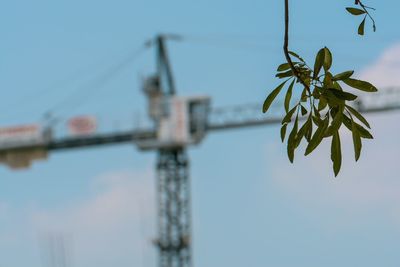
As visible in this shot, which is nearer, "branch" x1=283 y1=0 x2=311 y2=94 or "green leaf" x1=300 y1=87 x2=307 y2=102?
"branch" x1=283 y1=0 x2=311 y2=94

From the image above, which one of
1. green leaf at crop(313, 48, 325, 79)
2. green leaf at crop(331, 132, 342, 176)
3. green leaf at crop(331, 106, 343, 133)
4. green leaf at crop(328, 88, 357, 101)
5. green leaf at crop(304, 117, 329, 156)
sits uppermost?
green leaf at crop(313, 48, 325, 79)

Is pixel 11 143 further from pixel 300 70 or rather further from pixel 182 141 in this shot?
pixel 300 70

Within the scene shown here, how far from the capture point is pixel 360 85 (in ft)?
4.48

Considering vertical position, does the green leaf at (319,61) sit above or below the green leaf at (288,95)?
above

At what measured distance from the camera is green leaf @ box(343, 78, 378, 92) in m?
1.34

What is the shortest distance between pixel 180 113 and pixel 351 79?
4311 cm

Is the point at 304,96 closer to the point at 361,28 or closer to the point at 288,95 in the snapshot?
the point at 288,95

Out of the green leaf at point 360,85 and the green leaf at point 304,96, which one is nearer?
the green leaf at point 360,85

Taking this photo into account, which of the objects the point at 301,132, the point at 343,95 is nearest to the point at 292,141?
the point at 301,132

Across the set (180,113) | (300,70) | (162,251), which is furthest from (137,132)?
(300,70)

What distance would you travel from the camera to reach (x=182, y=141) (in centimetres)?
4394

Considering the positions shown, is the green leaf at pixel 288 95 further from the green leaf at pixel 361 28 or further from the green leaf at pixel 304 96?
the green leaf at pixel 361 28

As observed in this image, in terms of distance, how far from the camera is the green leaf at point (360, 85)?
134 cm

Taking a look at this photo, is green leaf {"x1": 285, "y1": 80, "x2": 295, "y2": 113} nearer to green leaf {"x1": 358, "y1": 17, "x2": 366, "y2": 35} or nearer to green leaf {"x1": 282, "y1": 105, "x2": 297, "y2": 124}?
green leaf {"x1": 282, "y1": 105, "x2": 297, "y2": 124}
